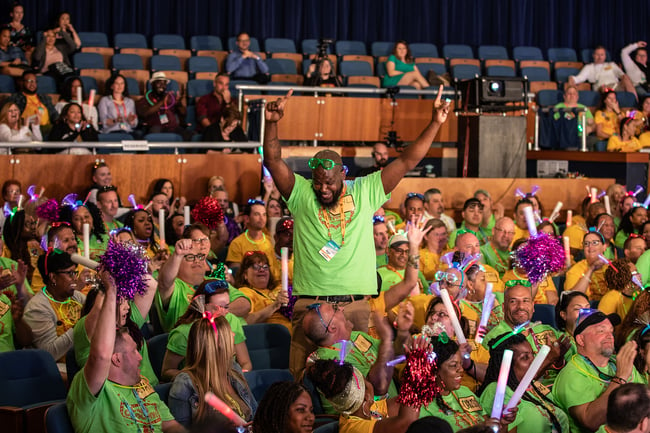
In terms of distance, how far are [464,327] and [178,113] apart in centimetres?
620

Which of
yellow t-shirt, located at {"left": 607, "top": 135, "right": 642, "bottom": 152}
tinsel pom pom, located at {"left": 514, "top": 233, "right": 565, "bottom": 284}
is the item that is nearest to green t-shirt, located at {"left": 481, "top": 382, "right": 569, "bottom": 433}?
tinsel pom pom, located at {"left": 514, "top": 233, "right": 565, "bottom": 284}

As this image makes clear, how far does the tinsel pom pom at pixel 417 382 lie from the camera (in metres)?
3.53

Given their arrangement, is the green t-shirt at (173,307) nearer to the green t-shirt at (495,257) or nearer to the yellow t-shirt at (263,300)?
the yellow t-shirt at (263,300)

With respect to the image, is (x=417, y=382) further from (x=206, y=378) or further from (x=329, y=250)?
(x=329, y=250)

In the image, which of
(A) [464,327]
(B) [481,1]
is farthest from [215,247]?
(B) [481,1]

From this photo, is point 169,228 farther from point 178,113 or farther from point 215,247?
point 178,113

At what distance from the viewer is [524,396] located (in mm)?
4402

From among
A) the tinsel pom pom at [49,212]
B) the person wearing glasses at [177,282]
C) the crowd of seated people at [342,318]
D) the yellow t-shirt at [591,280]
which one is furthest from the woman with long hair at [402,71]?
the person wearing glasses at [177,282]

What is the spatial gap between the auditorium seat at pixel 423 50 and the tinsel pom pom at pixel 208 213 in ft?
24.9

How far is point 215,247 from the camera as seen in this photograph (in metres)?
7.52

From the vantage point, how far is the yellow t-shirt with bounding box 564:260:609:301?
687 cm

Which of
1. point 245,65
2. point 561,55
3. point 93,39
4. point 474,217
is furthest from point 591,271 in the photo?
point 561,55

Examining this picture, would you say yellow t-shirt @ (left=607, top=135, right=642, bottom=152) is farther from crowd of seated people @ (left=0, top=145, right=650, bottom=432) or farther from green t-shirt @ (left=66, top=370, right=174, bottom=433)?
green t-shirt @ (left=66, top=370, right=174, bottom=433)

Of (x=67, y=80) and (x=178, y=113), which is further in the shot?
(x=178, y=113)
